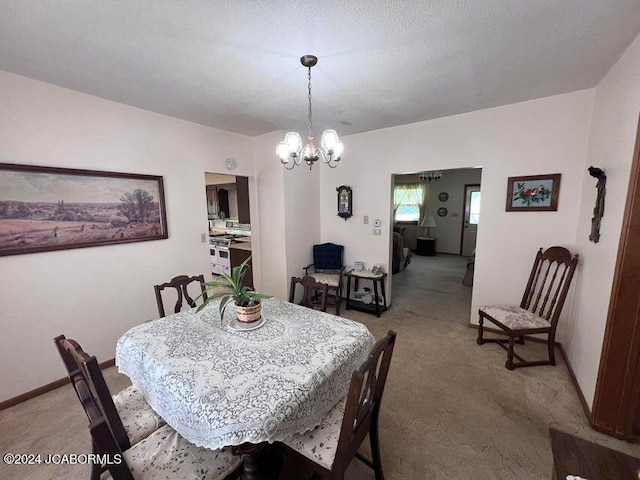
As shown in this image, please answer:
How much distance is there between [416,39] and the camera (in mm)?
1623

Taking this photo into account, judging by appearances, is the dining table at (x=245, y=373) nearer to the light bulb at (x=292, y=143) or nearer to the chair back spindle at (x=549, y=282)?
the light bulb at (x=292, y=143)

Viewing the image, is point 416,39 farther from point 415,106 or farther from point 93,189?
point 93,189

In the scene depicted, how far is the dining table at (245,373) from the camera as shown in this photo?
1.01 m

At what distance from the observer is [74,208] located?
2268 millimetres

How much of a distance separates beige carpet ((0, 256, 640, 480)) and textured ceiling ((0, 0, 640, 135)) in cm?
225

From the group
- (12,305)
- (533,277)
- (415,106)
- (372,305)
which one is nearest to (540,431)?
(533,277)

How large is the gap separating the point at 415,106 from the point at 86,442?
3.83 metres

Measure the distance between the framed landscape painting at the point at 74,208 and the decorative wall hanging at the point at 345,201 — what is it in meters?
2.30

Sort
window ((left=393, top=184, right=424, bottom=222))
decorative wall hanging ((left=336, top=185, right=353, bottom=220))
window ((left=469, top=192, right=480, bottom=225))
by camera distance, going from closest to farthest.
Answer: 1. decorative wall hanging ((left=336, top=185, right=353, bottom=220))
2. window ((left=469, top=192, right=480, bottom=225))
3. window ((left=393, top=184, right=424, bottom=222))

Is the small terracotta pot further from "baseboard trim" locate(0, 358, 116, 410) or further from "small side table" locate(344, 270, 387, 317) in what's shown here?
"small side table" locate(344, 270, 387, 317)

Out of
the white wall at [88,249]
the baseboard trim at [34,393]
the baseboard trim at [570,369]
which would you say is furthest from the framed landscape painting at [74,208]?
the baseboard trim at [570,369]

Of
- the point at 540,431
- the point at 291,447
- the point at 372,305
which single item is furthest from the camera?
the point at 372,305

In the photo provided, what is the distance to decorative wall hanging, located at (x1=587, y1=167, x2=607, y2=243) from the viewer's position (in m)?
1.96

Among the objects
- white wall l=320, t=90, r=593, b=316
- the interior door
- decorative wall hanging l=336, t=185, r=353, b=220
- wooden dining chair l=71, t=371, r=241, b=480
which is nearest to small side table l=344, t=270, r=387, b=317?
white wall l=320, t=90, r=593, b=316
